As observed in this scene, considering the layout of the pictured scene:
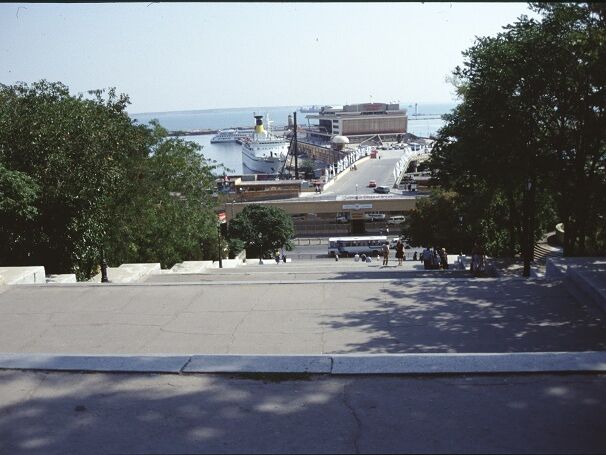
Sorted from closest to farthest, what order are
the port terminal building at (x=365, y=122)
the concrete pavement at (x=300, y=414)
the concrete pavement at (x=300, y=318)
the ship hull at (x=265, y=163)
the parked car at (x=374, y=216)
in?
1. the concrete pavement at (x=300, y=414)
2. the concrete pavement at (x=300, y=318)
3. the parked car at (x=374, y=216)
4. the ship hull at (x=265, y=163)
5. the port terminal building at (x=365, y=122)

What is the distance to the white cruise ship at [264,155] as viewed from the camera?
458ft

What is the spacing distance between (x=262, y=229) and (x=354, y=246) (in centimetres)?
696

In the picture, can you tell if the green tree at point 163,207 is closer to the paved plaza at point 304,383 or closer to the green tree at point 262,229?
the paved plaza at point 304,383

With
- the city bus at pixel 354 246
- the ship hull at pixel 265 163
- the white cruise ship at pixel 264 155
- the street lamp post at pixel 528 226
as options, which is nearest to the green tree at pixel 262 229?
the city bus at pixel 354 246

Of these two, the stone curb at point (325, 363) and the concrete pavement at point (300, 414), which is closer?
the concrete pavement at point (300, 414)

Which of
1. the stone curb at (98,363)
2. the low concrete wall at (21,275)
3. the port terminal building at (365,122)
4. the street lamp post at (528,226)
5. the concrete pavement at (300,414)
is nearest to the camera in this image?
the concrete pavement at (300,414)

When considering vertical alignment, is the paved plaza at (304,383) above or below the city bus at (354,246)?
above

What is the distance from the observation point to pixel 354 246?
43625 mm

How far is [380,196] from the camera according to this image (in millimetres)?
67188

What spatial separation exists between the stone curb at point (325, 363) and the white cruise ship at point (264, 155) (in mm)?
134179

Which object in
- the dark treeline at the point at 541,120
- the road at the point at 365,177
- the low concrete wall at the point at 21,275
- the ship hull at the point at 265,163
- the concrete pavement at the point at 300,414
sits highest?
the ship hull at the point at 265,163

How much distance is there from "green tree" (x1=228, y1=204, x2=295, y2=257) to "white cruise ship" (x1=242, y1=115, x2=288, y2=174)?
9696cm

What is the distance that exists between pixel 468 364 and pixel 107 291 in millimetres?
6007

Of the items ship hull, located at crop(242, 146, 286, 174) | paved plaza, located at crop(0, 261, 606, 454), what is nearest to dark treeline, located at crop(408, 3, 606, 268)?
paved plaza, located at crop(0, 261, 606, 454)
